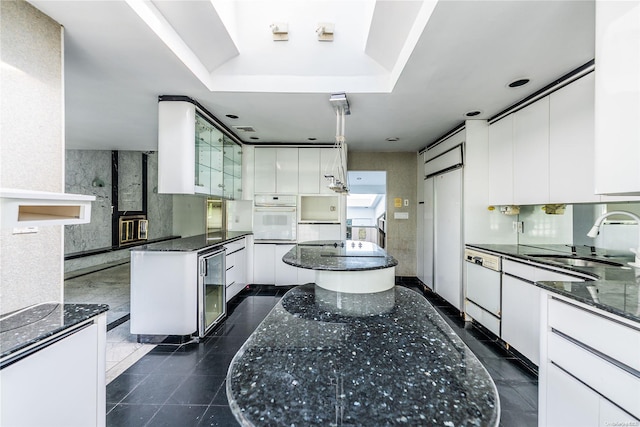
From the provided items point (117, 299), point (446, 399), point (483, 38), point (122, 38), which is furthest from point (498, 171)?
point (117, 299)

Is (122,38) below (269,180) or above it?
above

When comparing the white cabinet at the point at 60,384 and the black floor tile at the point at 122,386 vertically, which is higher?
the white cabinet at the point at 60,384

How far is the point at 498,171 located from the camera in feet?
10.2

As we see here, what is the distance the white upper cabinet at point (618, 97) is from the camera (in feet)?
3.95

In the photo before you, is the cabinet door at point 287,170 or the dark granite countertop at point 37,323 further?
the cabinet door at point 287,170

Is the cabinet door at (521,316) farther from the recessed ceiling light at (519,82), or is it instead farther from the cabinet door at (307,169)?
the cabinet door at (307,169)

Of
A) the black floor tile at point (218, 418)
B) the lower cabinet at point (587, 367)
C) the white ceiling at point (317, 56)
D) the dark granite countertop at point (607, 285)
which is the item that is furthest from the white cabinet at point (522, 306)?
the black floor tile at point (218, 418)

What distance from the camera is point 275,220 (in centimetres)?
459

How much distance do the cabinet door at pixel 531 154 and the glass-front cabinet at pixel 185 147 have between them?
3365mm

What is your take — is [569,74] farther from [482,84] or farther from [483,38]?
[483,38]

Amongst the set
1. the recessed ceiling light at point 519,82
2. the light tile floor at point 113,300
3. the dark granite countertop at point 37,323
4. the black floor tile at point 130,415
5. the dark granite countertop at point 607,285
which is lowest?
the black floor tile at point 130,415

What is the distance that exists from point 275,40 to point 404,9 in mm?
1124

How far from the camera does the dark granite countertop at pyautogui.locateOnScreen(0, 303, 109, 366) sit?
967mm

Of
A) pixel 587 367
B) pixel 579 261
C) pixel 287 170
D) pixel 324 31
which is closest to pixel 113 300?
pixel 287 170
